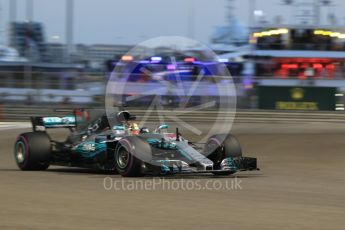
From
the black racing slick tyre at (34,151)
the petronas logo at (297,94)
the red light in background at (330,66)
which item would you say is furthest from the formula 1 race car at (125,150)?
the red light in background at (330,66)

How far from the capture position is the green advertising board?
98.4ft

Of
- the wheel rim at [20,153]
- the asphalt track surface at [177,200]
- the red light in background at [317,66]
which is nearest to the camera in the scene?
the asphalt track surface at [177,200]

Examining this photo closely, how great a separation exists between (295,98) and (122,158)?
2058cm

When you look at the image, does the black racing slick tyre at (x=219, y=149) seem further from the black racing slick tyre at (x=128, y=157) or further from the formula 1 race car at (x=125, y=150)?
the black racing slick tyre at (x=128, y=157)

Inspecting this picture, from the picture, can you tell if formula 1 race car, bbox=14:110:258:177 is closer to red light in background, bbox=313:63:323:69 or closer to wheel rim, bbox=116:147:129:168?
wheel rim, bbox=116:147:129:168

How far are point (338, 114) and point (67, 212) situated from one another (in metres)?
22.5

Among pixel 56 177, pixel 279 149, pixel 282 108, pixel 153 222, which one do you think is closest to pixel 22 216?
pixel 153 222

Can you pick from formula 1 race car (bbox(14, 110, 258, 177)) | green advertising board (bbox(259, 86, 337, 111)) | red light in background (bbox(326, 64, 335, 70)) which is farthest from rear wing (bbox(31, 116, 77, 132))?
red light in background (bbox(326, 64, 335, 70))

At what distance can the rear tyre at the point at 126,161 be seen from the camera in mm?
10172

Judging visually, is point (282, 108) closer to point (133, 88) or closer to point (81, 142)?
point (133, 88)

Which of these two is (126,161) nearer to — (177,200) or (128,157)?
(128,157)

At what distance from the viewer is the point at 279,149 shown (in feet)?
56.4

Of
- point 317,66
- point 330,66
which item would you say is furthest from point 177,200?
point 317,66

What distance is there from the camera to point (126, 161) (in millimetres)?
10406
